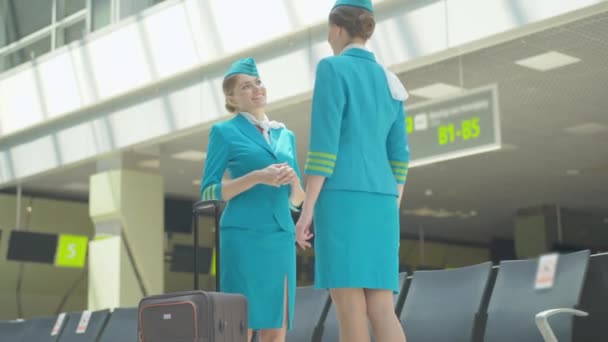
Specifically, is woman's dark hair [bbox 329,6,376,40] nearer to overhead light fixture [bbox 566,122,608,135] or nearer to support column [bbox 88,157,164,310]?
overhead light fixture [bbox 566,122,608,135]

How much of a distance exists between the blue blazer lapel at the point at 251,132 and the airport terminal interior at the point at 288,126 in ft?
2.53

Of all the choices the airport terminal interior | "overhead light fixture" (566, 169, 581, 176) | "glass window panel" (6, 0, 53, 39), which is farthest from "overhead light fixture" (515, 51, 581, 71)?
"glass window panel" (6, 0, 53, 39)

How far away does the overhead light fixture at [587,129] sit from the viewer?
48.9ft

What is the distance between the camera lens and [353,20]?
3.57 metres

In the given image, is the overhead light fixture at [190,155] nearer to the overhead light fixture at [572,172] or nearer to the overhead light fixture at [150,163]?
the overhead light fixture at [150,163]

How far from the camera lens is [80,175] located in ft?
59.5

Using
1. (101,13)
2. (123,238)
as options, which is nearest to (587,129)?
(123,238)

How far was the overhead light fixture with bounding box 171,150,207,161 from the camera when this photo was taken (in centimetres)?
1622

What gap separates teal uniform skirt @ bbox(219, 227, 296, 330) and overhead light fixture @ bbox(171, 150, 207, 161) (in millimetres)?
12224

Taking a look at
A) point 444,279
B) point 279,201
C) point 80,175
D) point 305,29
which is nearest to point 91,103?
point 80,175

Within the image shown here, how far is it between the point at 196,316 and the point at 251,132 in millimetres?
824

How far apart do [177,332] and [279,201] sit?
67 cm

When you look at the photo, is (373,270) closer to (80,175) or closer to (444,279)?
(444,279)

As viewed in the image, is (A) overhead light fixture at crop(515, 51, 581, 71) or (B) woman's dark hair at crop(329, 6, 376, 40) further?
(A) overhead light fixture at crop(515, 51, 581, 71)
